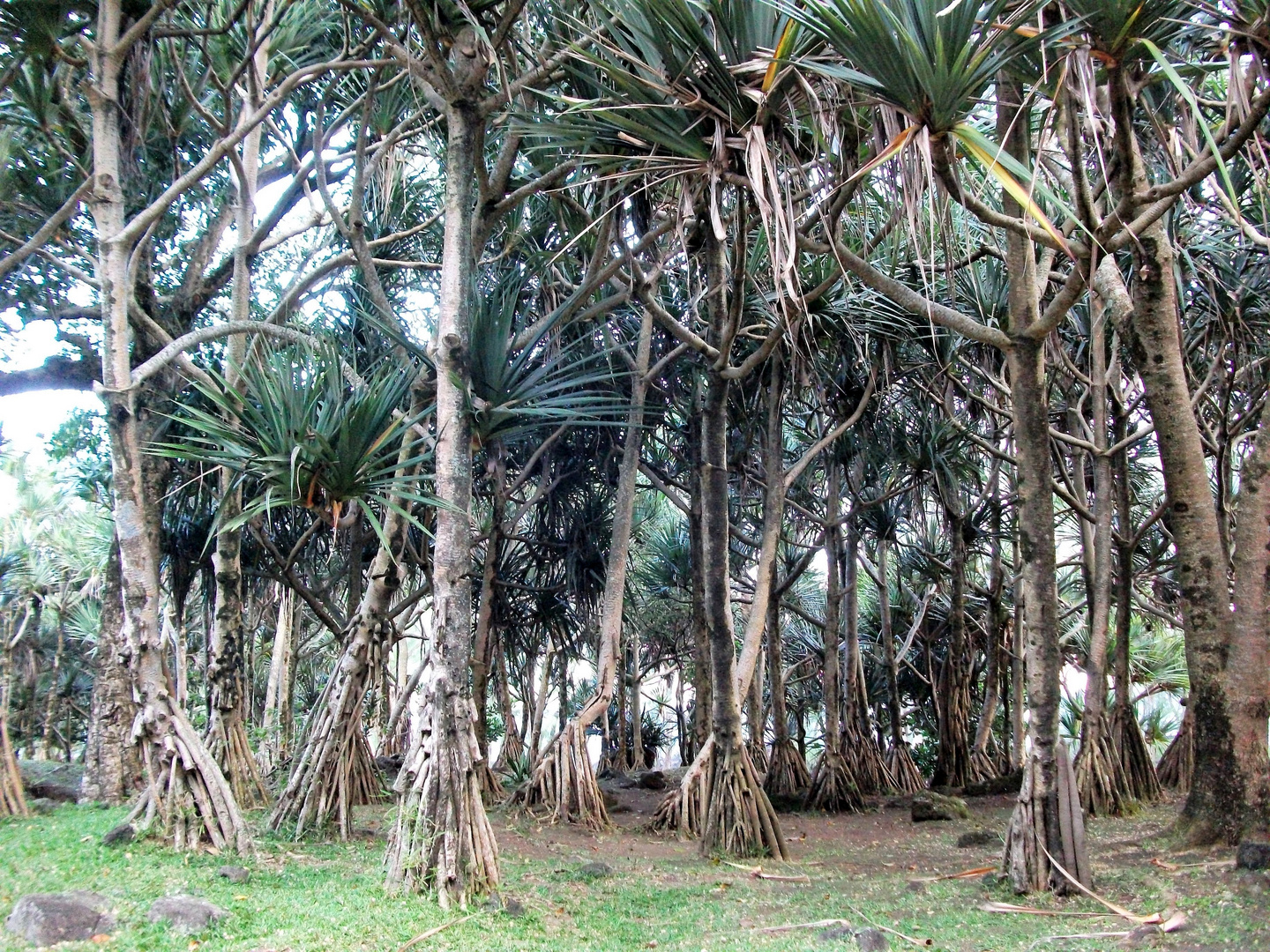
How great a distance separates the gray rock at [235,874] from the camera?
4.36 metres

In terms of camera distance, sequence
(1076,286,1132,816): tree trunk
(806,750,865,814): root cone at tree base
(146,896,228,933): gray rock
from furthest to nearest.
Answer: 1. (806,750,865,814): root cone at tree base
2. (1076,286,1132,816): tree trunk
3. (146,896,228,933): gray rock

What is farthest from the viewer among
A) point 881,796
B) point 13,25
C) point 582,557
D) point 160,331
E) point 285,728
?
point 285,728

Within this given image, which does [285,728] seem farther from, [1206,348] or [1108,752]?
[1206,348]

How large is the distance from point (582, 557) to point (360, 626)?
447cm

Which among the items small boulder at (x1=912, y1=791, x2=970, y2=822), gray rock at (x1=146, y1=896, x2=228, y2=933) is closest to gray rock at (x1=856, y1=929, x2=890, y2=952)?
gray rock at (x1=146, y1=896, x2=228, y2=933)

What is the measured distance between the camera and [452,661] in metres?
4.46

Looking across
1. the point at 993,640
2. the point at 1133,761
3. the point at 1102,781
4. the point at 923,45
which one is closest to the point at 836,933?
the point at 923,45

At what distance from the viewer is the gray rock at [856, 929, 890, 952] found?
3693 mm

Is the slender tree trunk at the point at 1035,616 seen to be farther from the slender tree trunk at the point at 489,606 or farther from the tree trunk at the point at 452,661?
the slender tree trunk at the point at 489,606

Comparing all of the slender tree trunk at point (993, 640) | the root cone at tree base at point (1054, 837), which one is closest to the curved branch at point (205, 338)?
the root cone at tree base at point (1054, 837)

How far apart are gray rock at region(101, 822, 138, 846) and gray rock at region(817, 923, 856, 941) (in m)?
3.33

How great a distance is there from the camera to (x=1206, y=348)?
8.09 m

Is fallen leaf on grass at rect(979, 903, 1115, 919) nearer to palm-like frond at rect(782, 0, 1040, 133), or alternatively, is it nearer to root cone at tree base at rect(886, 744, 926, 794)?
palm-like frond at rect(782, 0, 1040, 133)

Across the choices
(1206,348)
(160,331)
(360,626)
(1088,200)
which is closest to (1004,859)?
(1088,200)
